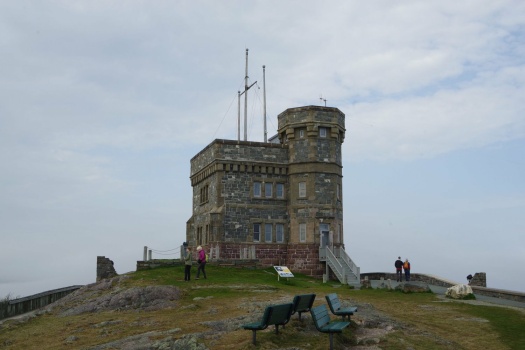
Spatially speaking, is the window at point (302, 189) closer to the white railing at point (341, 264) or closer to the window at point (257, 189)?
the window at point (257, 189)

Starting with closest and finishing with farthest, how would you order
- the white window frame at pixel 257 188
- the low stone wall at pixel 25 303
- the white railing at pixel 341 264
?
the low stone wall at pixel 25 303 → the white railing at pixel 341 264 → the white window frame at pixel 257 188

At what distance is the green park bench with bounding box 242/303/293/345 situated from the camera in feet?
45.8

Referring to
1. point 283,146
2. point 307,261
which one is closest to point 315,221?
point 307,261

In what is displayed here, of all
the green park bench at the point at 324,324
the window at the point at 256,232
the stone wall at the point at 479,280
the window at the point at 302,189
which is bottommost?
the green park bench at the point at 324,324

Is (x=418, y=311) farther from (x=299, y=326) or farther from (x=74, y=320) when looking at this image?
(x=74, y=320)

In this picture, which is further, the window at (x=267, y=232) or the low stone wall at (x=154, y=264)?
the window at (x=267, y=232)

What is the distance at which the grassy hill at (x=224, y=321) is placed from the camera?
15625mm

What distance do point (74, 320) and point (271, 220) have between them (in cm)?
2032

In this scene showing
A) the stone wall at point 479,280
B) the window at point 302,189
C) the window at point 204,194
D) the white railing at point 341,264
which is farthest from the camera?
the window at point 204,194

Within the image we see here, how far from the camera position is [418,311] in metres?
23.0

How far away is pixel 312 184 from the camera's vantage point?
1617 inches

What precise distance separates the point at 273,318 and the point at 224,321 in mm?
4397

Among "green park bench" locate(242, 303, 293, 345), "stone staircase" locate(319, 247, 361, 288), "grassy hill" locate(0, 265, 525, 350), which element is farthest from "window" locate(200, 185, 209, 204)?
"green park bench" locate(242, 303, 293, 345)

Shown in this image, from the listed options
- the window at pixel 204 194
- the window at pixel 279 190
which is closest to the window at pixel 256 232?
the window at pixel 279 190
